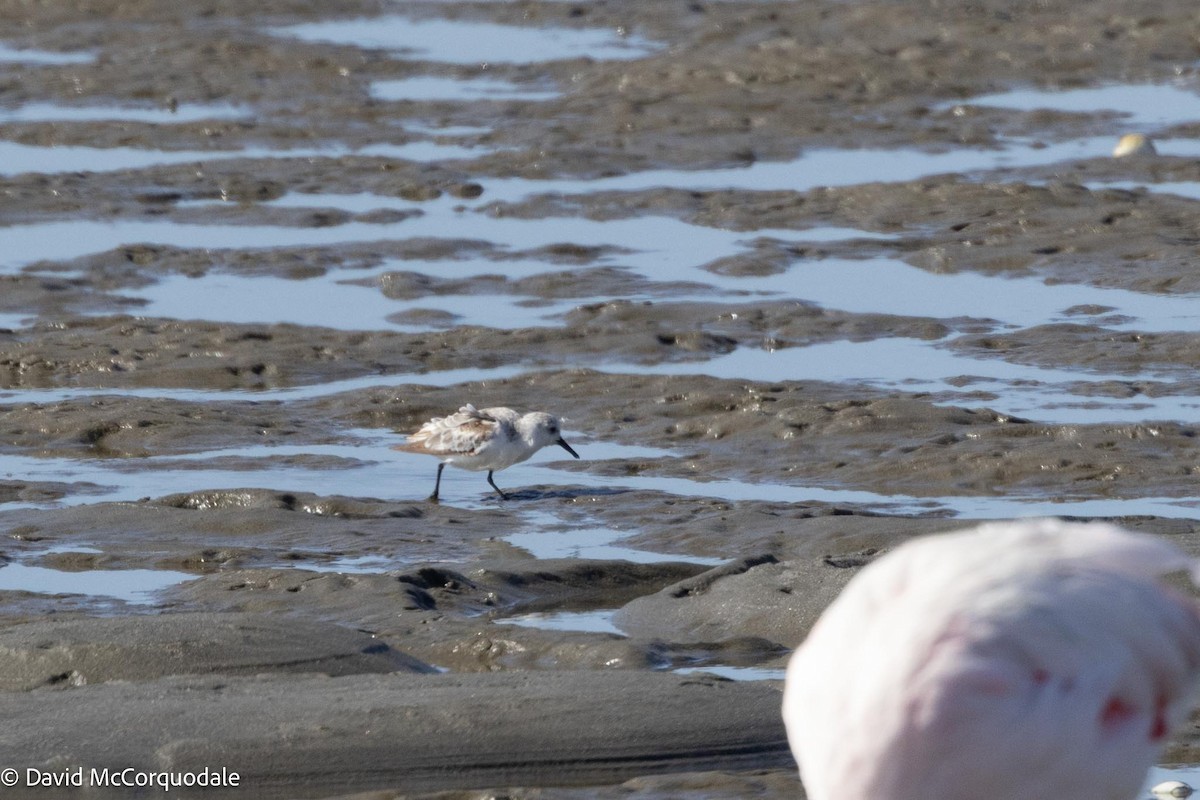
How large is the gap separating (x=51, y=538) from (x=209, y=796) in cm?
345

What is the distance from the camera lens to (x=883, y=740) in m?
1.96

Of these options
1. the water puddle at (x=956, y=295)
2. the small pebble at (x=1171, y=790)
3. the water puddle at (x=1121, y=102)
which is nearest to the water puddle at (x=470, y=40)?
the water puddle at (x=1121, y=102)

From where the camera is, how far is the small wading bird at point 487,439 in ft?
29.8

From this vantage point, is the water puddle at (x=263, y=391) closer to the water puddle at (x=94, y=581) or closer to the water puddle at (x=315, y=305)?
the water puddle at (x=315, y=305)

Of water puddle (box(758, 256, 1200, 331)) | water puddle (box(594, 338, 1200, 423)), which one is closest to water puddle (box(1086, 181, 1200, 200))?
water puddle (box(758, 256, 1200, 331))

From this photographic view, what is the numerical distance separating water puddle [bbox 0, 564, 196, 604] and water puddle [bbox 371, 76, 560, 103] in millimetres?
11429

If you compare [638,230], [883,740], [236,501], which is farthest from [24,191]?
[883,740]

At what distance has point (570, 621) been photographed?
682 centimetres

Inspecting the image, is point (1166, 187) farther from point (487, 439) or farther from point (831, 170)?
point (487, 439)

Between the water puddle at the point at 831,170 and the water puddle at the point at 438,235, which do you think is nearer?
the water puddle at the point at 438,235

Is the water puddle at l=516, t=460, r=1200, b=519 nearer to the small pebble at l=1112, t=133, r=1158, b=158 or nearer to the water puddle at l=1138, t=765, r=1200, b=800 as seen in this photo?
the water puddle at l=1138, t=765, r=1200, b=800

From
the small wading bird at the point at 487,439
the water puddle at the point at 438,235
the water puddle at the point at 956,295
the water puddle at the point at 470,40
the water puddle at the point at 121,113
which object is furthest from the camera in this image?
the water puddle at the point at 470,40

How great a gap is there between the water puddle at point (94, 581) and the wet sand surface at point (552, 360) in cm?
2

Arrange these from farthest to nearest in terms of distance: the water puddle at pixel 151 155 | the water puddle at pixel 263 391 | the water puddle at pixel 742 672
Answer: the water puddle at pixel 151 155 → the water puddle at pixel 263 391 → the water puddle at pixel 742 672
